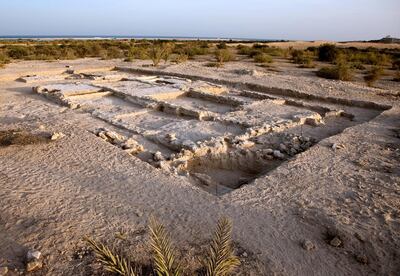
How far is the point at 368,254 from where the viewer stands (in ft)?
11.3

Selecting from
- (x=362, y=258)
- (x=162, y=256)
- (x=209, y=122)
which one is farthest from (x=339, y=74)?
(x=162, y=256)

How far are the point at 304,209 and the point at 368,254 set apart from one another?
0.90 meters

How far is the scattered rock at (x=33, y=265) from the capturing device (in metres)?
3.09

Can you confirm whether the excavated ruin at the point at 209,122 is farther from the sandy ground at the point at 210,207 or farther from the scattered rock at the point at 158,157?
the sandy ground at the point at 210,207

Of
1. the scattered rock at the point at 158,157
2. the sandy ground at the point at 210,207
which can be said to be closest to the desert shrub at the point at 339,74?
the sandy ground at the point at 210,207

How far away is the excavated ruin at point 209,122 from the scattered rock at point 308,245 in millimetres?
1658

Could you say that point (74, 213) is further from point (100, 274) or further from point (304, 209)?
point (304, 209)

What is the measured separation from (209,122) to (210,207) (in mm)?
4019

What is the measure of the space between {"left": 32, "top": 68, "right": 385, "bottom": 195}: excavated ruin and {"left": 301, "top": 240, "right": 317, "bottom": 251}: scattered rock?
1658 millimetres

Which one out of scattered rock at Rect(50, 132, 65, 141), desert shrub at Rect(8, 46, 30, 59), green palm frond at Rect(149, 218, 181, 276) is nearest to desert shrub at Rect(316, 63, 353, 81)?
scattered rock at Rect(50, 132, 65, 141)

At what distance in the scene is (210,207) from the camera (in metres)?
4.16

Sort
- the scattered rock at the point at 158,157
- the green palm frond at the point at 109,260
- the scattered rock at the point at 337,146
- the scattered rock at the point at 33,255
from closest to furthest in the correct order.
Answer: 1. the green palm frond at the point at 109,260
2. the scattered rock at the point at 33,255
3. the scattered rock at the point at 158,157
4. the scattered rock at the point at 337,146

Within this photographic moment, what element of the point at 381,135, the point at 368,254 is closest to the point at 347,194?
the point at 368,254

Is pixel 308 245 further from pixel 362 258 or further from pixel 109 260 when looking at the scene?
pixel 109 260
